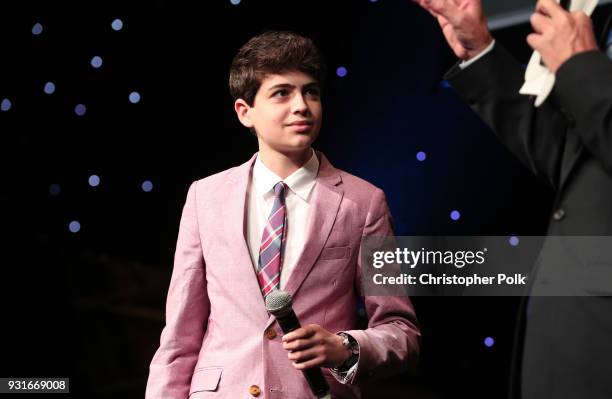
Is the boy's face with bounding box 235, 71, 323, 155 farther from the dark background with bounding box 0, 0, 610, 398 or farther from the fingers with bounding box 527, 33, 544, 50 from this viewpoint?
the dark background with bounding box 0, 0, 610, 398

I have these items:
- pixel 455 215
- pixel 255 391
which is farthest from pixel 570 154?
pixel 455 215

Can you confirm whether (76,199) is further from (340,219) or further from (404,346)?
(404,346)

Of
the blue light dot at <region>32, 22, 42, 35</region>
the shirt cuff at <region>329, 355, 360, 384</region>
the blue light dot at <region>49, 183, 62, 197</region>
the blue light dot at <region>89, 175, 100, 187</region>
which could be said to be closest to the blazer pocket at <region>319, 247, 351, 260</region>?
the shirt cuff at <region>329, 355, 360, 384</region>

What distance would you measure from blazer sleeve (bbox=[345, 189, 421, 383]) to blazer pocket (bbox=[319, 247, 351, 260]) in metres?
0.04

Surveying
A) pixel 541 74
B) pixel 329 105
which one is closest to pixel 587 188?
pixel 541 74

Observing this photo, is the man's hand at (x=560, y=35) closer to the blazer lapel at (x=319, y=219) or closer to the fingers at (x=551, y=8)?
the fingers at (x=551, y=8)

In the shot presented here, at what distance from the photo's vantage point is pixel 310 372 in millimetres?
1449

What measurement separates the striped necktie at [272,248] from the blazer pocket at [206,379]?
20cm

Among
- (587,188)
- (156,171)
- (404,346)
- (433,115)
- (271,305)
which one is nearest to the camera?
(587,188)

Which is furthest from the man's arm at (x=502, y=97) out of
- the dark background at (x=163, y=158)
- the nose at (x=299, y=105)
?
the dark background at (x=163, y=158)

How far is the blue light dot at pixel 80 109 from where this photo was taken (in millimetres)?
2680

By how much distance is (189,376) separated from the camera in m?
1.73

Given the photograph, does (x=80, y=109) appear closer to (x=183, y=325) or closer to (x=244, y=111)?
(x=244, y=111)

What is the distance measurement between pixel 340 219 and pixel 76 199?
131cm
